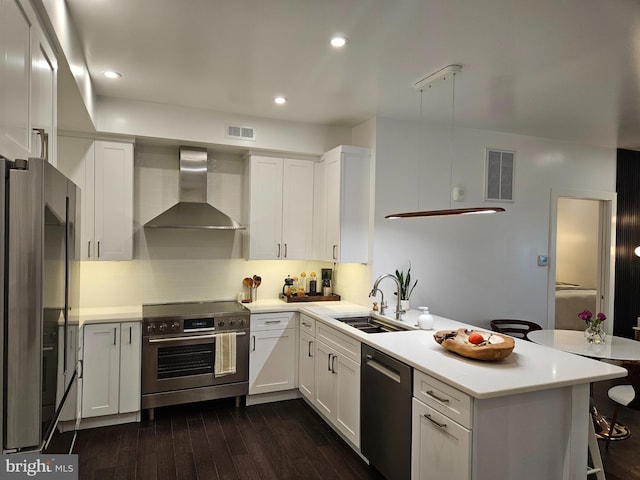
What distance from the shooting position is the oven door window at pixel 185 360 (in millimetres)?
3582

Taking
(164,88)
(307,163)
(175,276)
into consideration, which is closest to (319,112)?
(307,163)

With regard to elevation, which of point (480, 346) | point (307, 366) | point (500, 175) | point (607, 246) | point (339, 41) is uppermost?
point (339, 41)

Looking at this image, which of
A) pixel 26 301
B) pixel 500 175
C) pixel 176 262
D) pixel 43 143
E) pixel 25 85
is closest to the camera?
pixel 26 301

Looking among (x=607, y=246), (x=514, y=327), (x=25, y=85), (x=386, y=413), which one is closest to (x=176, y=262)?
(x=386, y=413)

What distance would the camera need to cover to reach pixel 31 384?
3.72 ft

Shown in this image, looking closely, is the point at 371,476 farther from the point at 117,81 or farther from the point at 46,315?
the point at 117,81

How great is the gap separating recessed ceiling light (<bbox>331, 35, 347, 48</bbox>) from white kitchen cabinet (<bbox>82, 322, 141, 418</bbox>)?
2.65m

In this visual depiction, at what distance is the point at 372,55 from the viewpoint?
2602 mm

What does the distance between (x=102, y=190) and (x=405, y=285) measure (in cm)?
280

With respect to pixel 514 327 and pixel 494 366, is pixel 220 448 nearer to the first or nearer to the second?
pixel 494 366

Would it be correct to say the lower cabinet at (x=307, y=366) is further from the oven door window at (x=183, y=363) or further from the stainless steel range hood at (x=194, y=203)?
the stainless steel range hood at (x=194, y=203)

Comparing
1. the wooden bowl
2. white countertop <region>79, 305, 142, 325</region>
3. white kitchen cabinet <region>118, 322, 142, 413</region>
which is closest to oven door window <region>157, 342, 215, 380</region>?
white kitchen cabinet <region>118, 322, 142, 413</region>

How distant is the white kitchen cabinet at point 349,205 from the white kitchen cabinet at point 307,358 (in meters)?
0.66

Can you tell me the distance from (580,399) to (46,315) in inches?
92.2
